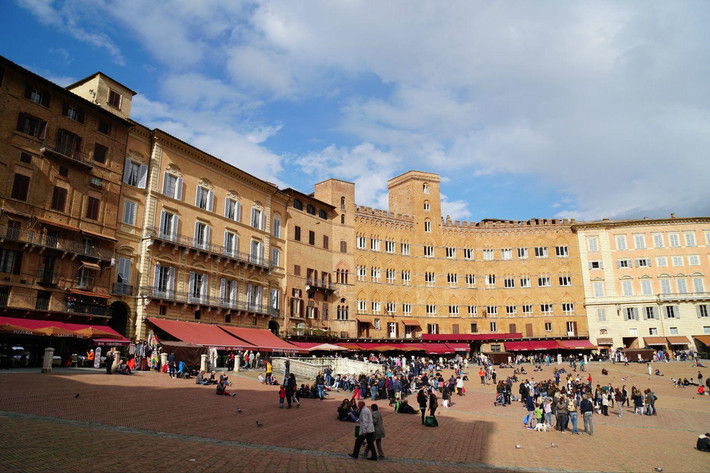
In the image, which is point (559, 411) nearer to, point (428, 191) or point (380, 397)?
point (380, 397)

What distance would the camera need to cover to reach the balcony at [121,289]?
35656 mm

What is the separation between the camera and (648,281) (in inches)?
2491

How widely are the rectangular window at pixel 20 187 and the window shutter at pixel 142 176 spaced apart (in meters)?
8.12

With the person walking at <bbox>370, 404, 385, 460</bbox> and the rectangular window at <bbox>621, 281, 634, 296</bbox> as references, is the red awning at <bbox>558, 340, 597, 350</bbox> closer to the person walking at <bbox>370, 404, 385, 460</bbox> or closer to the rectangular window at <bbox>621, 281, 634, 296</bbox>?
the rectangular window at <bbox>621, 281, 634, 296</bbox>

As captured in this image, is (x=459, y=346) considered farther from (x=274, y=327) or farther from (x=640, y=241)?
(x=640, y=241)

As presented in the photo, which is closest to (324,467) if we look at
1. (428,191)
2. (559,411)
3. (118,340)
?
(559,411)

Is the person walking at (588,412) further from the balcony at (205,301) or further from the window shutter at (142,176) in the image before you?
the window shutter at (142,176)

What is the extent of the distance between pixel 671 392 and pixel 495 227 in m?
35.4

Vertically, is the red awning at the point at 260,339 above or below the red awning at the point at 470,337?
below

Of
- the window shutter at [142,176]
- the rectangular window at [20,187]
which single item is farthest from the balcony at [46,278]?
the window shutter at [142,176]

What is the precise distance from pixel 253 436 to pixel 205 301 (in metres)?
27.6

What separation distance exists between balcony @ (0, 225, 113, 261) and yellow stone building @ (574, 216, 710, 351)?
56.2 meters

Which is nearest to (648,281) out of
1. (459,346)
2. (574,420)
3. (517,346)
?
(517,346)

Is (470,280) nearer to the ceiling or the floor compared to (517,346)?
nearer to the ceiling
